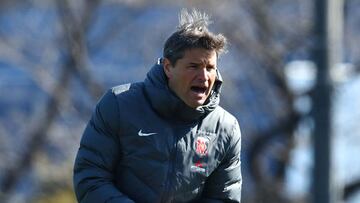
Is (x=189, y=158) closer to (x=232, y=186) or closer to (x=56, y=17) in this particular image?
(x=232, y=186)

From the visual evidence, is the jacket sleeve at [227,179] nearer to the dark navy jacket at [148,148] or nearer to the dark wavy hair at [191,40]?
the dark navy jacket at [148,148]

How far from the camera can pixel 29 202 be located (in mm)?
18812

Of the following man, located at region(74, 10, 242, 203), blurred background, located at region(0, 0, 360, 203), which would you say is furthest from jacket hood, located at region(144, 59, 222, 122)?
blurred background, located at region(0, 0, 360, 203)

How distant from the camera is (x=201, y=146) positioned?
19.2ft

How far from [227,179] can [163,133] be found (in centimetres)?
42

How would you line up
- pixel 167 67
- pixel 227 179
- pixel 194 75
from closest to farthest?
pixel 194 75 → pixel 167 67 → pixel 227 179

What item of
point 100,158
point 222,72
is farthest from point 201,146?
point 222,72

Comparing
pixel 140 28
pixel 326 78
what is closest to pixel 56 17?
pixel 140 28

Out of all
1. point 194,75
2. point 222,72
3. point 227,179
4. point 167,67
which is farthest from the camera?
point 222,72

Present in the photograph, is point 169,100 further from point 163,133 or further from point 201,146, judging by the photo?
point 201,146

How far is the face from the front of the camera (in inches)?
226

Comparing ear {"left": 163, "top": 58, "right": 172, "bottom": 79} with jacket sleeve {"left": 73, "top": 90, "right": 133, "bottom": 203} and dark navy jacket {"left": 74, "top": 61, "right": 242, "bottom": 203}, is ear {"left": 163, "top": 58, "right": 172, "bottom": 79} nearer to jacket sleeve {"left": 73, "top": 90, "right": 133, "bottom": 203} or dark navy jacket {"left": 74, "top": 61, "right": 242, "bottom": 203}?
dark navy jacket {"left": 74, "top": 61, "right": 242, "bottom": 203}

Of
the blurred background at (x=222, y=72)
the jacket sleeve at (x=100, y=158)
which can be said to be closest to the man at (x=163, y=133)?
the jacket sleeve at (x=100, y=158)

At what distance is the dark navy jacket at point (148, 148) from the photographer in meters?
5.79
